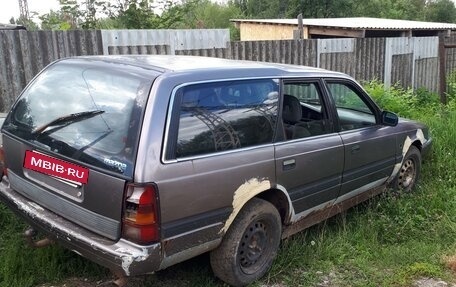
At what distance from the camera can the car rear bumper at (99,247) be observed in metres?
2.72

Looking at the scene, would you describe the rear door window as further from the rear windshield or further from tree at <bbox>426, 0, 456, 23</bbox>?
tree at <bbox>426, 0, 456, 23</bbox>

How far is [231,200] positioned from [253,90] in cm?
88

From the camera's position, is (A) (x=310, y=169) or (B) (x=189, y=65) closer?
(B) (x=189, y=65)

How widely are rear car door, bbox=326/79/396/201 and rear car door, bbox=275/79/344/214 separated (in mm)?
151

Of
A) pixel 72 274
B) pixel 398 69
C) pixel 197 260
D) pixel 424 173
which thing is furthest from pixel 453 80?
pixel 72 274

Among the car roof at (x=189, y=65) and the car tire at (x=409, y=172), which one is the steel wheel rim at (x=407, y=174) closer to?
the car tire at (x=409, y=172)

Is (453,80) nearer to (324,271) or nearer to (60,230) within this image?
(324,271)

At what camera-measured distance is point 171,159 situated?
283 centimetres

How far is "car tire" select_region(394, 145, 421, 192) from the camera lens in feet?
17.7

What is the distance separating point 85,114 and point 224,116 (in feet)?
3.08

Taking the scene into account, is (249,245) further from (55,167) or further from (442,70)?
(442,70)

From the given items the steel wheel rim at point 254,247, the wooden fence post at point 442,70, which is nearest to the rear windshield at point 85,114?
the steel wheel rim at point 254,247

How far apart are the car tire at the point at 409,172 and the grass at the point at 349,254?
0.13m

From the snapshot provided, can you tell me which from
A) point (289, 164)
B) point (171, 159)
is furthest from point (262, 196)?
point (171, 159)
